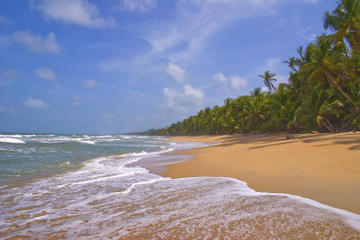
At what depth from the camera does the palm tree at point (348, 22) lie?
15.4m

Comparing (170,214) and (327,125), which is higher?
(327,125)

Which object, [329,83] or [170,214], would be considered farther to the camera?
[329,83]

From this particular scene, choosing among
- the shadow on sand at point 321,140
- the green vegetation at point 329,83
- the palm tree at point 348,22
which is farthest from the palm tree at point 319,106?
the palm tree at point 348,22

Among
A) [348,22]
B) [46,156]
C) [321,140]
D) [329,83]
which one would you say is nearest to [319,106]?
[329,83]

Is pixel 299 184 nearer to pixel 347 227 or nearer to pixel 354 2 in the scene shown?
pixel 347 227

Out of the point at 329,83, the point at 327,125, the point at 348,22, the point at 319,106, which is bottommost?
the point at 327,125

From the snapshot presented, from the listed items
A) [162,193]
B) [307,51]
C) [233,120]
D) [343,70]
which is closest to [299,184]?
[162,193]

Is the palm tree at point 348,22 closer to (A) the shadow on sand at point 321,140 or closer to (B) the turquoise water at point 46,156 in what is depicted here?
(A) the shadow on sand at point 321,140

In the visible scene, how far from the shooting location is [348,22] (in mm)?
15523

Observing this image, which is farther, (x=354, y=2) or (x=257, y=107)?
(x=257, y=107)

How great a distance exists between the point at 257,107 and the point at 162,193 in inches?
1263

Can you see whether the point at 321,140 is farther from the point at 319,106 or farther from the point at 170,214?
the point at 170,214

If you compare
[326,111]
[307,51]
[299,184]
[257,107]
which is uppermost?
[307,51]

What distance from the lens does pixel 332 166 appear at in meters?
5.61
